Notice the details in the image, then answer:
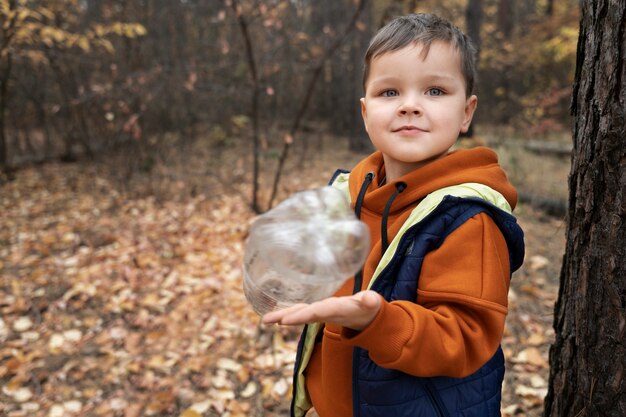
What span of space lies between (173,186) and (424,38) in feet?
22.1

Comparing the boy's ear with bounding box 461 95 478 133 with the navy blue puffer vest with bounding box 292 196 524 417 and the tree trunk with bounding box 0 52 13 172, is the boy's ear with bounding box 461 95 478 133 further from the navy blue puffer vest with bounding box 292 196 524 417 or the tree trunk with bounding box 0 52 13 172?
the tree trunk with bounding box 0 52 13 172

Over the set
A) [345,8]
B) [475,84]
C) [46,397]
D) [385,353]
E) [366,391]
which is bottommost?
[46,397]

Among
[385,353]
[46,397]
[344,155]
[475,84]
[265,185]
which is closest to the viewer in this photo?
[385,353]

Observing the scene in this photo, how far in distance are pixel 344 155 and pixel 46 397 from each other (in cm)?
697

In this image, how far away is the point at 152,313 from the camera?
398cm

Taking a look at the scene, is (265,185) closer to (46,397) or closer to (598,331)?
(46,397)

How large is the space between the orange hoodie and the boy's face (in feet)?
0.23

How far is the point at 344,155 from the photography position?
916 cm

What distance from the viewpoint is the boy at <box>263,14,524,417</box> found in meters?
1.04

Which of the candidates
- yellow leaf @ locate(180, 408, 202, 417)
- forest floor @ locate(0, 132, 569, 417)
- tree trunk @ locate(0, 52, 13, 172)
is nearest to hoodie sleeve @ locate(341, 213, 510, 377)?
forest floor @ locate(0, 132, 569, 417)

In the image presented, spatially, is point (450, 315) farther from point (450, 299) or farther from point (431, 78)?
point (431, 78)

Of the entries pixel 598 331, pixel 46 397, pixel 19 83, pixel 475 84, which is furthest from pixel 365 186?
pixel 19 83

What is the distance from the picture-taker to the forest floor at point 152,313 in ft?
9.95

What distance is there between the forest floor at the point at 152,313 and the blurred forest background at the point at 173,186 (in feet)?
0.06
